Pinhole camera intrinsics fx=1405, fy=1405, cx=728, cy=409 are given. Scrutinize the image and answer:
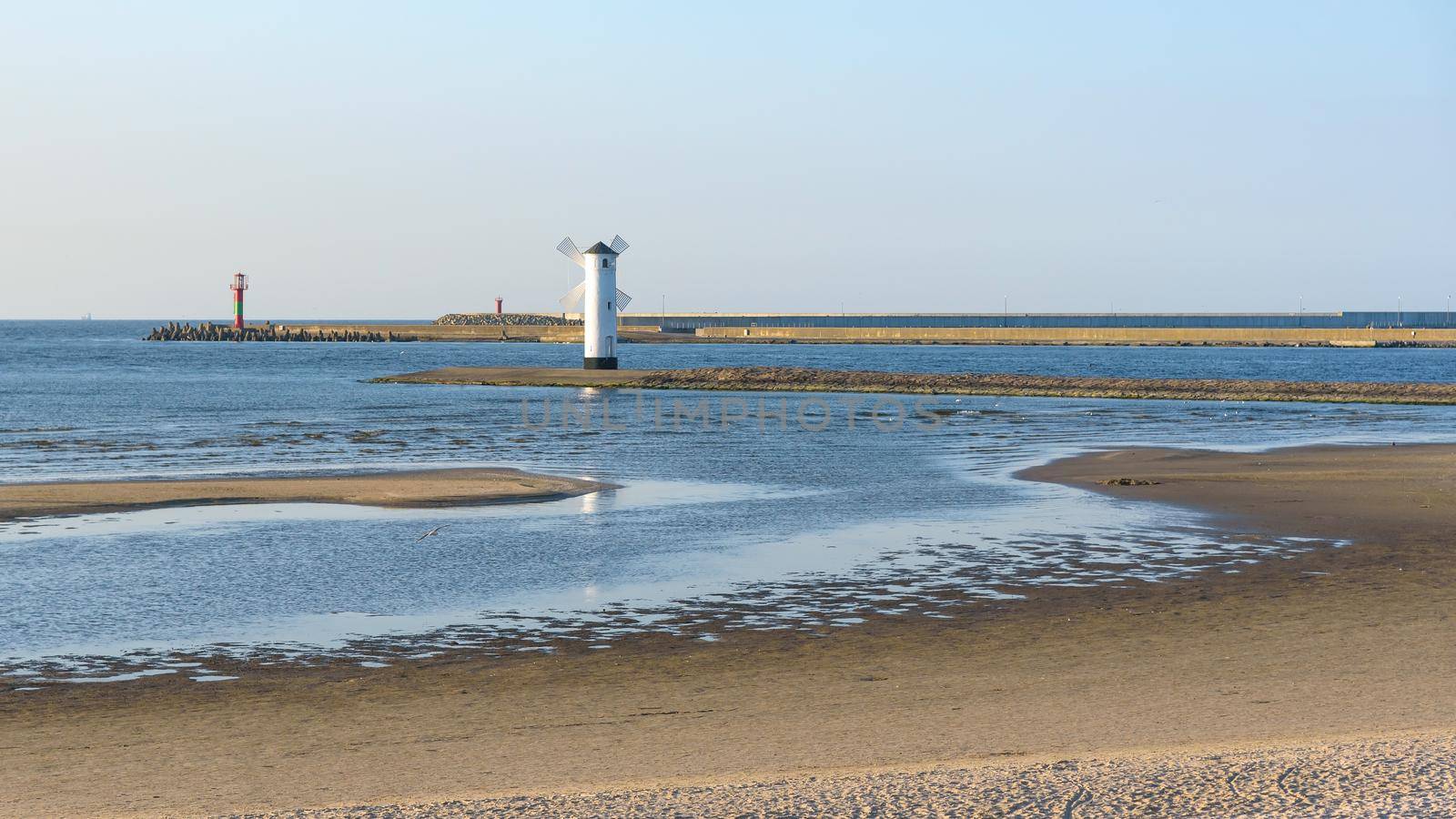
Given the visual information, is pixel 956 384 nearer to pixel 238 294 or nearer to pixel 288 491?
pixel 288 491

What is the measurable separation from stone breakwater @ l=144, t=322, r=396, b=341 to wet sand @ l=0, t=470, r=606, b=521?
14660cm

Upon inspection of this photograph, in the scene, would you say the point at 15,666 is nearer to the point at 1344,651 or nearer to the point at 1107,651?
the point at 1107,651

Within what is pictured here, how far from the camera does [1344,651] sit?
10.6 meters

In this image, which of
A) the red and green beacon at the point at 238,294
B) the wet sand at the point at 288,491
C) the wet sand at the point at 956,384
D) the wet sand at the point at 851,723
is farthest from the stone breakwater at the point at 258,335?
the wet sand at the point at 851,723

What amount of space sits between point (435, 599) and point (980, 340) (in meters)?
147

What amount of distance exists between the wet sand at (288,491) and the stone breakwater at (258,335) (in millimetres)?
146604

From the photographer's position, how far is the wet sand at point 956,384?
176ft

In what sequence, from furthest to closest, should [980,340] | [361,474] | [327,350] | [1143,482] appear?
1. [980,340]
2. [327,350]
3. [361,474]
4. [1143,482]

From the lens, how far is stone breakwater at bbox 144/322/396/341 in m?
164

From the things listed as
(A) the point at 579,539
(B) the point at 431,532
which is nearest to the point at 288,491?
(B) the point at 431,532

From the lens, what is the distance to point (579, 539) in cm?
1722

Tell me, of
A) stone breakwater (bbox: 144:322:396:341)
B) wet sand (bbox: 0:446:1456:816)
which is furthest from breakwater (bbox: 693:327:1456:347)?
wet sand (bbox: 0:446:1456:816)

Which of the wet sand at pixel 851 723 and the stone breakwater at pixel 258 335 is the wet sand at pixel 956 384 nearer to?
the wet sand at pixel 851 723

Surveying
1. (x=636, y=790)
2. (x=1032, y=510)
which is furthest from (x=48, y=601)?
(x=1032, y=510)
